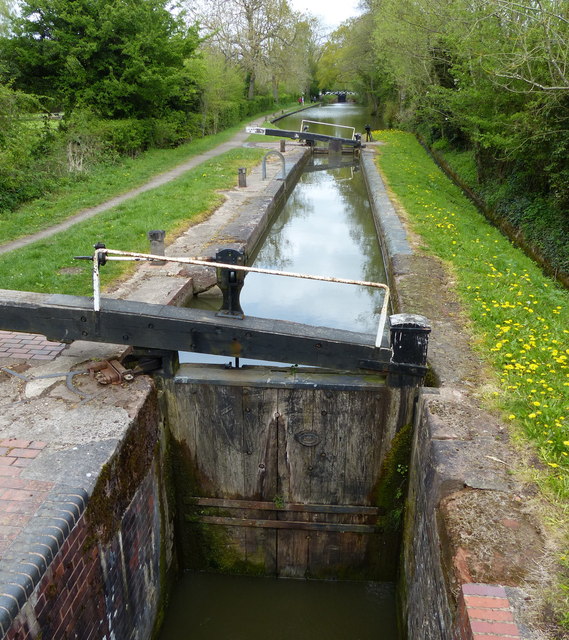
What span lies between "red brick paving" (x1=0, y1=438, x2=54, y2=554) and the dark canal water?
2069 millimetres

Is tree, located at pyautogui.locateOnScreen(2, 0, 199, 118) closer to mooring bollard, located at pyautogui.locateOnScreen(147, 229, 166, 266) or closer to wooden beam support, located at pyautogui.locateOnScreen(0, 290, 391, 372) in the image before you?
mooring bollard, located at pyautogui.locateOnScreen(147, 229, 166, 266)

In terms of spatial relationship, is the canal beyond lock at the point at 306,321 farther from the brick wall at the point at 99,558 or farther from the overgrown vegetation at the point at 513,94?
the overgrown vegetation at the point at 513,94

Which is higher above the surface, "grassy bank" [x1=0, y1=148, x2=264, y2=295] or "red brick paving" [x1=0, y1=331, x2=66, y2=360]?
"grassy bank" [x1=0, y1=148, x2=264, y2=295]

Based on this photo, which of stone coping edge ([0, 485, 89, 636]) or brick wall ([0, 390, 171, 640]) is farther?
brick wall ([0, 390, 171, 640])

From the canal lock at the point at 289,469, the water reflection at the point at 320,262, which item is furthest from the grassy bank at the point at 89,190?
the canal lock at the point at 289,469

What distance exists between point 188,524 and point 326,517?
4.02ft

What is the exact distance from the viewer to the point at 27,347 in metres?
4.77

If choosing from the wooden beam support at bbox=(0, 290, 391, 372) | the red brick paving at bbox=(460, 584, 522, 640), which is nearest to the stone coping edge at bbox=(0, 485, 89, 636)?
the wooden beam support at bbox=(0, 290, 391, 372)

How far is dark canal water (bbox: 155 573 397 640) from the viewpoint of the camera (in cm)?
437

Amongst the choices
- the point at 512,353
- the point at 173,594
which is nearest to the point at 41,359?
the point at 173,594

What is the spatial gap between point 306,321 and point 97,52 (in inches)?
578

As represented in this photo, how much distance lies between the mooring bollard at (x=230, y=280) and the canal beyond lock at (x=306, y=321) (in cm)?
157

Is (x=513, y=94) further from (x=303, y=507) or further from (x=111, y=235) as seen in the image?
(x=303, y=507)

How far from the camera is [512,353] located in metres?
4.64
